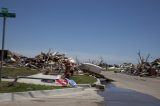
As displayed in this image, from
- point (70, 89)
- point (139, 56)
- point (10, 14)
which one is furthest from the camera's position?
point (139, 56)

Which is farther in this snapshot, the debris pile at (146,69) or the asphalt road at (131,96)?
the debris pile at (146,69)

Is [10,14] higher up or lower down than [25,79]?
higher up

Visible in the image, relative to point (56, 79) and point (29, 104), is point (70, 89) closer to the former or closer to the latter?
point (56, 79)

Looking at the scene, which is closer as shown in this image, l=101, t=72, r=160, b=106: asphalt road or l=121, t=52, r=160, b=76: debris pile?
l=101, t=72, r=160, b=106: asphalt road

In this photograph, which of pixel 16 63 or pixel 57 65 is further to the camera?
pixel 16 63

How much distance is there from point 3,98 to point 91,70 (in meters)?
33.8

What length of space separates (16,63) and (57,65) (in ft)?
25.1

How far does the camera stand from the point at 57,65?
47.2m

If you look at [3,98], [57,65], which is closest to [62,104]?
[3,98]

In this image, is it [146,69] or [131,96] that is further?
[146,69]

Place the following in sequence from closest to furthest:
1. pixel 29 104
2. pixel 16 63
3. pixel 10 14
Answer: pixel 29 104, pixel 10 14, pixel 16 63

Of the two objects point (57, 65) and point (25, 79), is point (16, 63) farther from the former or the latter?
point (25, 79)

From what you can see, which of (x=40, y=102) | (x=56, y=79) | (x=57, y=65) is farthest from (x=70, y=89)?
(x=57, y=65)

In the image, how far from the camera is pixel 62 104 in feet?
49.9
